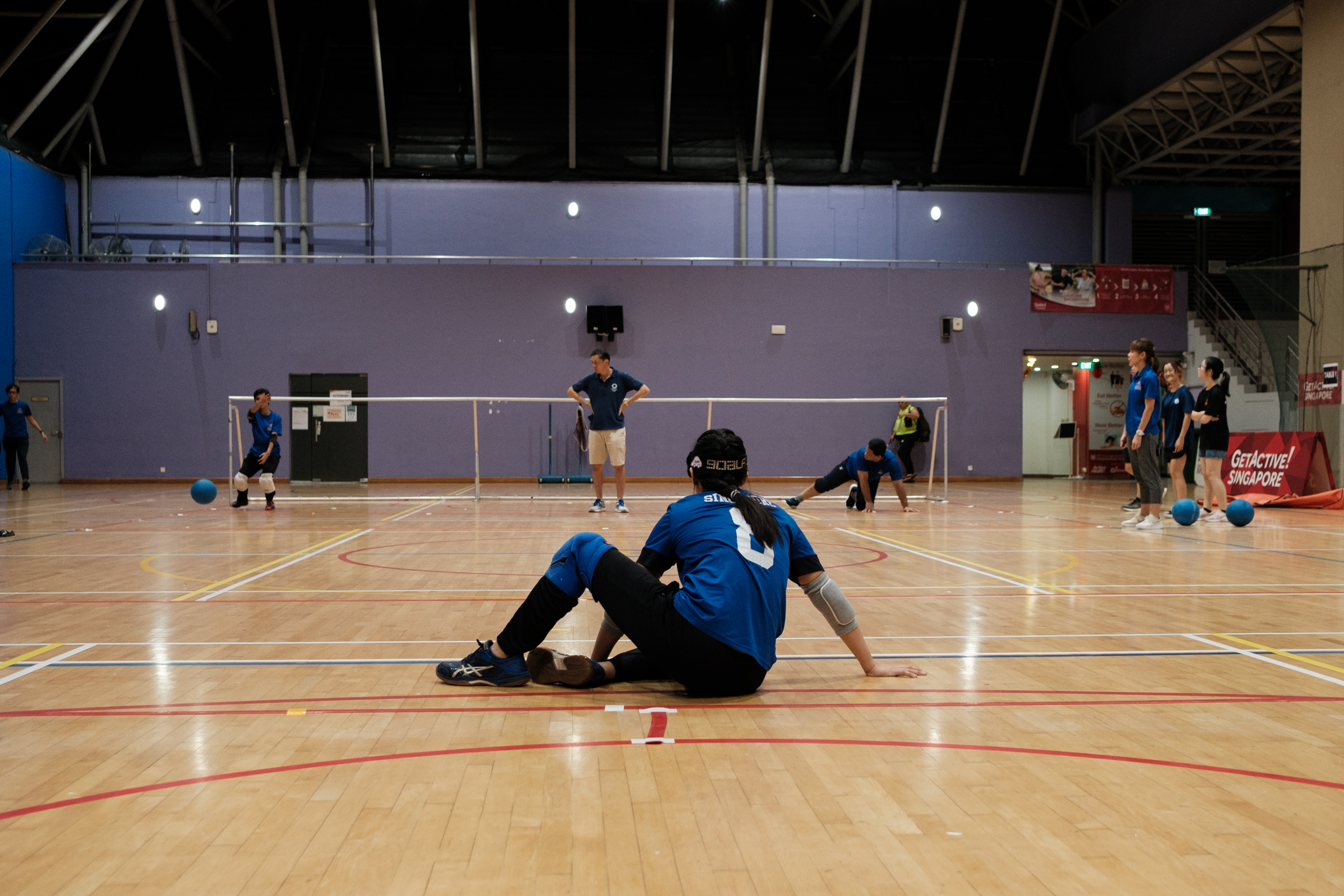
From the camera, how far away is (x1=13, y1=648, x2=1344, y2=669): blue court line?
4.02m

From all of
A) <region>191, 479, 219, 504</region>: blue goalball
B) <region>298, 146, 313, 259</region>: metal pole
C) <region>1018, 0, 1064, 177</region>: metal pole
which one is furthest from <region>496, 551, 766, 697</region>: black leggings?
<region>1018, 0, 1064, 177</region>: metal pole

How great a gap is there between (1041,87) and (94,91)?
18.5 m

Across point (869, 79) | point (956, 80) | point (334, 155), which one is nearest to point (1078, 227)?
point (956, 80)

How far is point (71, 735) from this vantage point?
301 cm

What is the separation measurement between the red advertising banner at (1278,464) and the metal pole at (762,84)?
10312mm

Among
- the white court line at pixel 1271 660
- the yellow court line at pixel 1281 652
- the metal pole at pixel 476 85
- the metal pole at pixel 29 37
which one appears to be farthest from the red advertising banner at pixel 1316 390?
the metal pole at pixel 29 37

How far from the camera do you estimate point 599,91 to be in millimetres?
20766

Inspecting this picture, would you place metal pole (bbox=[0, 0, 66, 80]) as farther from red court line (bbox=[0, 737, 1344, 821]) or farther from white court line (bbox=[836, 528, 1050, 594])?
red court line (bbox=[0, 737, 1344, 821])

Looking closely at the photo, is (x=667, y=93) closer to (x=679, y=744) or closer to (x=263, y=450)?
(x=263, y=450)

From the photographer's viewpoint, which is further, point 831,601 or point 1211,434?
point 1211,434

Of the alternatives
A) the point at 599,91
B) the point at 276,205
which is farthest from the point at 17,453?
the point at 599,91

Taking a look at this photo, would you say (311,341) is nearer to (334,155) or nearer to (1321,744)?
(334,155)

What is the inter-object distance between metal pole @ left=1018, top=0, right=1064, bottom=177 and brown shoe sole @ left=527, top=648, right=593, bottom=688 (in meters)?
18.9

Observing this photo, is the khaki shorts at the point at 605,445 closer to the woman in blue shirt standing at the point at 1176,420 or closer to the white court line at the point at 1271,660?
the woman in blue shirt standing at the point at 1176,420
